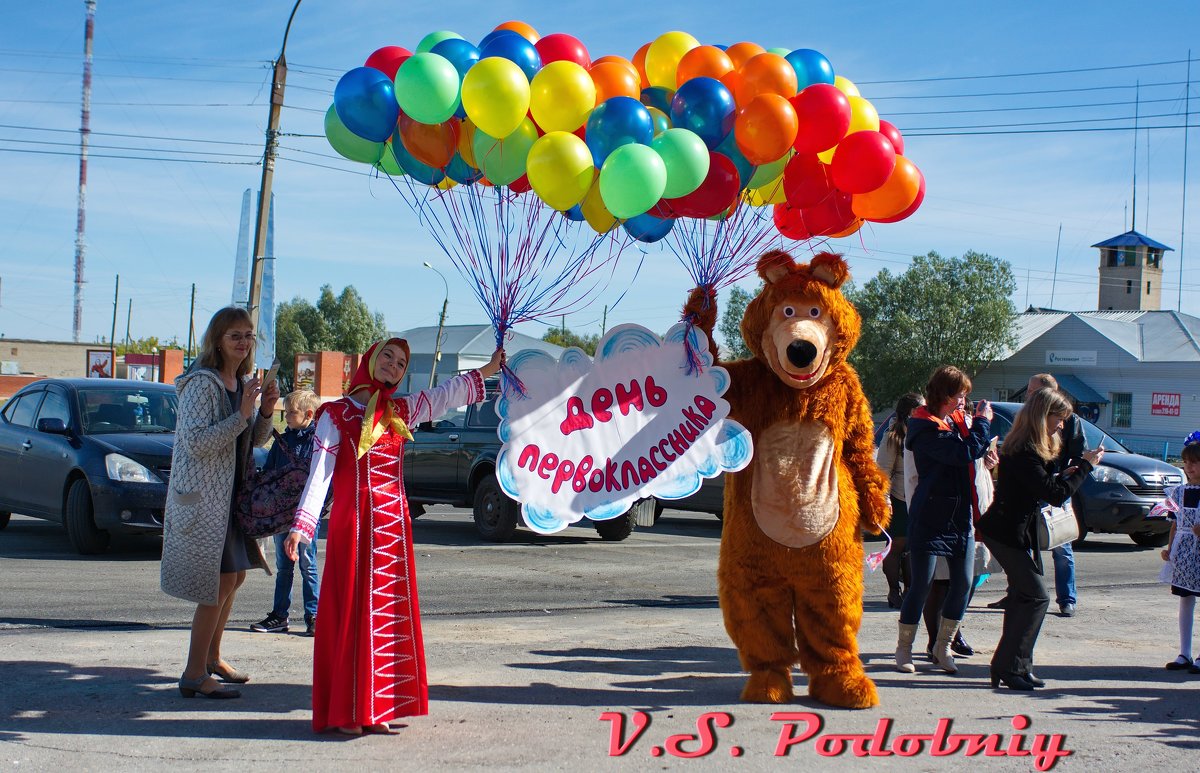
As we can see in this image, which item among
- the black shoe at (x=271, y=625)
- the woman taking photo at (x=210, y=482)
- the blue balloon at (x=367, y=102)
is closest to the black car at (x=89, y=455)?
the black shoe at (x=271, y=625)

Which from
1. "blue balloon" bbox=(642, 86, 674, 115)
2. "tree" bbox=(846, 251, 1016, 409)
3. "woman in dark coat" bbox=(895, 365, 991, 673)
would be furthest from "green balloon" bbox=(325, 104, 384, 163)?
"tree" bbox=(846, 251, 1016, 409)

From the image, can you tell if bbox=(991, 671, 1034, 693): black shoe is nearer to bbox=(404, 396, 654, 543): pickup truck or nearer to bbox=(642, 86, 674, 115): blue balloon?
bbox=(642, 86, 674, 115): blue balloon

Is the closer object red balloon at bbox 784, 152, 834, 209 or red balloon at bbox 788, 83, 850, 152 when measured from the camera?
red balloon at bbox 788, 83, 850, 152

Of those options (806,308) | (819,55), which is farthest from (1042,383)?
(819,55)

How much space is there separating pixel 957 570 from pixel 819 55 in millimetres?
3072

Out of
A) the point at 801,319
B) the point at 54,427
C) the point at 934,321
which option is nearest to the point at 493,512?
the point at 54,427

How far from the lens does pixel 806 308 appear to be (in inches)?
214

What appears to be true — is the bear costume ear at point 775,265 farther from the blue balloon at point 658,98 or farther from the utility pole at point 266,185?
the utility pole at point 266,185

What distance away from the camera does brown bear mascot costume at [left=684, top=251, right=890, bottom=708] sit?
209 inches

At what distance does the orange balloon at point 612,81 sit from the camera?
5.56 m

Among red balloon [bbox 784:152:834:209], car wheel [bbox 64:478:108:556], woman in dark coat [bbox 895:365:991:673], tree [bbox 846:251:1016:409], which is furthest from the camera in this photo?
tree [bbox 846:251:1016:409]

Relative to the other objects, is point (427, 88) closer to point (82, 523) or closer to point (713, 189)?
point (713, 189)

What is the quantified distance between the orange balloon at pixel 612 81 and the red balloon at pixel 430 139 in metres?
0.76

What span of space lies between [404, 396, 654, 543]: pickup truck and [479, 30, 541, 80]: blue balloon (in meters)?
6.67
